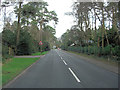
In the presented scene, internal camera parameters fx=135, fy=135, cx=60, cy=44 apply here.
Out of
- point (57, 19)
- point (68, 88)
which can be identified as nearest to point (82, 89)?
point (68, 88)

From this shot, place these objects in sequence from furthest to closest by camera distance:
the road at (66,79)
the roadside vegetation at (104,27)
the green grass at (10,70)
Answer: the roadside vegetation at (104,27) → the green grass at (10,70) → the road at (66,79)

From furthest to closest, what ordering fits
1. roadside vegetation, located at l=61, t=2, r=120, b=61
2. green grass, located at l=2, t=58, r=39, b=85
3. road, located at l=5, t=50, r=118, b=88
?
roadside vegetation, located at l=61, t=2, r=120, b=61
green grass, located at l=2, t=58, r=39, b=85
road, located at l=5, t=50, r=118, b=88

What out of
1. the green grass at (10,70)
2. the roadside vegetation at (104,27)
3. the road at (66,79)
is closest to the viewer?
the road at (66,79)

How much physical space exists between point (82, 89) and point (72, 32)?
34927 mm

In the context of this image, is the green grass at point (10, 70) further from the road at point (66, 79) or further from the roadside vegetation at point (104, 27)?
the roadside vegetation at point (104, 27)

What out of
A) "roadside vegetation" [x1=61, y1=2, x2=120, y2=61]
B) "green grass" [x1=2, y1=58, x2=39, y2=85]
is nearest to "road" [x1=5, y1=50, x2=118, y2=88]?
"green grass" [x1=2, y1=58, x2=39, y2=85]

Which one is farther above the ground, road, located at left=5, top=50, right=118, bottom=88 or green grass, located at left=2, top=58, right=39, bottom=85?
green grass, located at left=2, top=58, right=39, bottom=85

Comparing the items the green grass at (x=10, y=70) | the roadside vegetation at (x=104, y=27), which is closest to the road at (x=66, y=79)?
the green grass at (x=10, y=70)

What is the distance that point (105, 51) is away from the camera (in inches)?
782

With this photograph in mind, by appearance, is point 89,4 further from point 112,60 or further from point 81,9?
point 112,60

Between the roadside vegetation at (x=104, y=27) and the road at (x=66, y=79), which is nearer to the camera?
the road at (x=66, y=79)

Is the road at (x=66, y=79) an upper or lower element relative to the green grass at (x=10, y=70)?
lower

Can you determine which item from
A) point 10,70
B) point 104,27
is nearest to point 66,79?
point 10,70

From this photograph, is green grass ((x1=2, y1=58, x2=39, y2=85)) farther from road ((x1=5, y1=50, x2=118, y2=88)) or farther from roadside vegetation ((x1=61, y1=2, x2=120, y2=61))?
roadside vegetation ((x1=61, y1=2, x2=120, y2=61))
